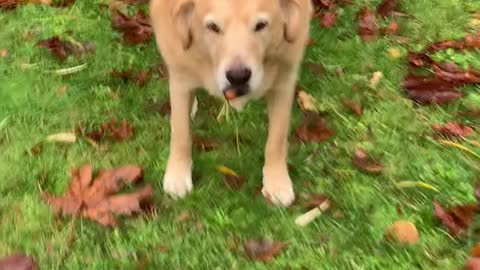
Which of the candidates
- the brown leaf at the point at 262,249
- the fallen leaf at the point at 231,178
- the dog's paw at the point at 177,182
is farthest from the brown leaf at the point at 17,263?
the fallen leaf at the point at 231,178

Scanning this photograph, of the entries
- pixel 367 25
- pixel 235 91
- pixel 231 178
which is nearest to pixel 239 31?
pixel 235 91

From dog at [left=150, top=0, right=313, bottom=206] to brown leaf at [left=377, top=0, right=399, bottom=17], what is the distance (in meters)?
1.73

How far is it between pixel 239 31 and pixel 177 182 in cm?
82

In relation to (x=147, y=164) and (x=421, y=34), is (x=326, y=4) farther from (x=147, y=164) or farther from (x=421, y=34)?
(x=147, y=164)

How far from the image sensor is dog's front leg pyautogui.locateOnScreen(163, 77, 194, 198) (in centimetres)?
354

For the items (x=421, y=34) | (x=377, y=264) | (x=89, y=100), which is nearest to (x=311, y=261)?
(x=377, y=264)

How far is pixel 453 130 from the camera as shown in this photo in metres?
3.87

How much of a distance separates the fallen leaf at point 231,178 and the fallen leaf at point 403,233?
720 millimetres

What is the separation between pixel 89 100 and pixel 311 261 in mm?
1727

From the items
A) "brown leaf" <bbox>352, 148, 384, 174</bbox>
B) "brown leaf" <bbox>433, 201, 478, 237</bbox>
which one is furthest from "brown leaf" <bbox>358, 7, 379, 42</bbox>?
"brown leaf" <bbox>433, 201, 478, 237</bbox>

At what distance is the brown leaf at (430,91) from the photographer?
4.15 metres

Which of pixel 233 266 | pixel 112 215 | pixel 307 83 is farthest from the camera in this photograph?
pixel 307 83

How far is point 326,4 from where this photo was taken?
16.8ft

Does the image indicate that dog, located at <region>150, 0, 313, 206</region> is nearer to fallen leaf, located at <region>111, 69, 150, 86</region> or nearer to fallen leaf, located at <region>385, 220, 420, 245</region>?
fallen leaf, located at <region>385, 220, 420, 245</region>
